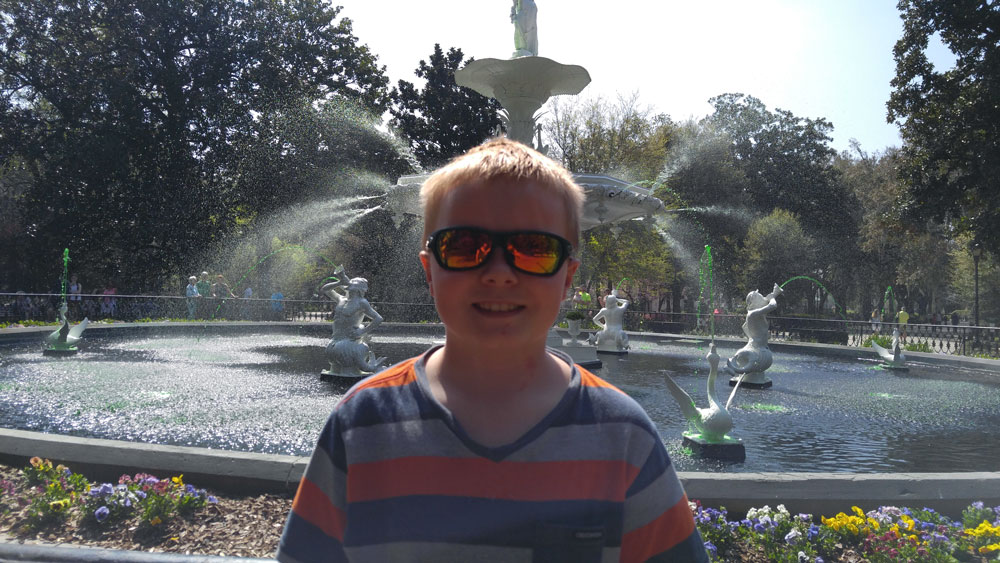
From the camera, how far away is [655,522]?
4.48 feet

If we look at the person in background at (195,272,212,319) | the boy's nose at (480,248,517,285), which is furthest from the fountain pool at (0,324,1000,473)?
the person in background at (195,272,212,319)

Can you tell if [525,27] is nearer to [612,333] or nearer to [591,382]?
[612,333]

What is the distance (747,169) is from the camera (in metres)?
46.6

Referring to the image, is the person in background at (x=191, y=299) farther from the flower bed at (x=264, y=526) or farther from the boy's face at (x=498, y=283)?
the boy's face at (x=498, y=283)

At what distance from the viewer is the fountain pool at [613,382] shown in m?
6.35

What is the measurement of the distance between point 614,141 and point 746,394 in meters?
27.7

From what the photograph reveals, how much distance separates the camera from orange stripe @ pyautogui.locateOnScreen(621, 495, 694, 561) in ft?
4.49

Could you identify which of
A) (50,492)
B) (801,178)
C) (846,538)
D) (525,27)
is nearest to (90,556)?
(50,492)

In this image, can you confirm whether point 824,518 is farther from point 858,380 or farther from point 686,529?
point 858,380

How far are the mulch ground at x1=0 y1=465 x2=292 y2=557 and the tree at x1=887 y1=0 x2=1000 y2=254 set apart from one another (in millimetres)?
24542

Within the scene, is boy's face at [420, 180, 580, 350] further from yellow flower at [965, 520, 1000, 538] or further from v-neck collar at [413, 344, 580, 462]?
yellow flower at [965, 520, 1000, 538]

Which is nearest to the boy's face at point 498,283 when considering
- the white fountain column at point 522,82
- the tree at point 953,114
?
the white fountain column at point 522,82

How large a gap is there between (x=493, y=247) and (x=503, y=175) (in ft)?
0.51

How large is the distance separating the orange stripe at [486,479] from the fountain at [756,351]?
10006 millimetres
